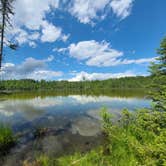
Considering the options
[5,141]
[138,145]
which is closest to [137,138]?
[138,145]

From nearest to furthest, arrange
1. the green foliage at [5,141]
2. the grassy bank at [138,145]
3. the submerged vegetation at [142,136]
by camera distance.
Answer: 1. the grassy bank at [138,145]
2. the submerged vegetation at [142,136]
3. the green foliage at [5,141]

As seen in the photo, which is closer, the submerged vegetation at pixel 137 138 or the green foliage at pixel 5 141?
the submerged vegetation at pixel 137 138

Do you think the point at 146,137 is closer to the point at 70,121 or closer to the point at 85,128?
the point at 85,128

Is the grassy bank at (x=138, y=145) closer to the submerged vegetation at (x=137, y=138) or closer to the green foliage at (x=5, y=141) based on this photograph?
the submerged vegetation at (x=137, y=138)

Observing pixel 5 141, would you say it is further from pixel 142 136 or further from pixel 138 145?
pixel 138 145

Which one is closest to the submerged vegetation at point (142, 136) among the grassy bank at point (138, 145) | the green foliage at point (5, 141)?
the grassy bank at point (138, 145)

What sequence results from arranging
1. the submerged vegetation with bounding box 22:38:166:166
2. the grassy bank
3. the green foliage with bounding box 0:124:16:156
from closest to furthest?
the grassy bank
the submerged vegetation with bounding box 22:38:166:166
the green foliage with bounding box 0:124:16:156

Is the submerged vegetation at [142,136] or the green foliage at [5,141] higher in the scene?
the submerged vegetation at [142,136]

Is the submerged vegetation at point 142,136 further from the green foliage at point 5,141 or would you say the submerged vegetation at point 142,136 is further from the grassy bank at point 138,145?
the green foliage at point 5,141

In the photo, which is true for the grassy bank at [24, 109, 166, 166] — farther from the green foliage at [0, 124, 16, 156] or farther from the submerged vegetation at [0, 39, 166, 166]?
the green foliage at [0, 124, 16, 156]

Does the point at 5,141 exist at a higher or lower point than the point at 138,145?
lower

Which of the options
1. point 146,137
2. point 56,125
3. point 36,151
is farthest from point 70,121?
point 146,137

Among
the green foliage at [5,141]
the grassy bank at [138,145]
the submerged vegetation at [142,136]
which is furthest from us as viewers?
the green foliage at [5,141]

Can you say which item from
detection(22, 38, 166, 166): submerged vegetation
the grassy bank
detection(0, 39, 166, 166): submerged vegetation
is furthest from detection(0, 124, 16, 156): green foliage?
detection(22, 38, 166, 166): submerged vegetation
